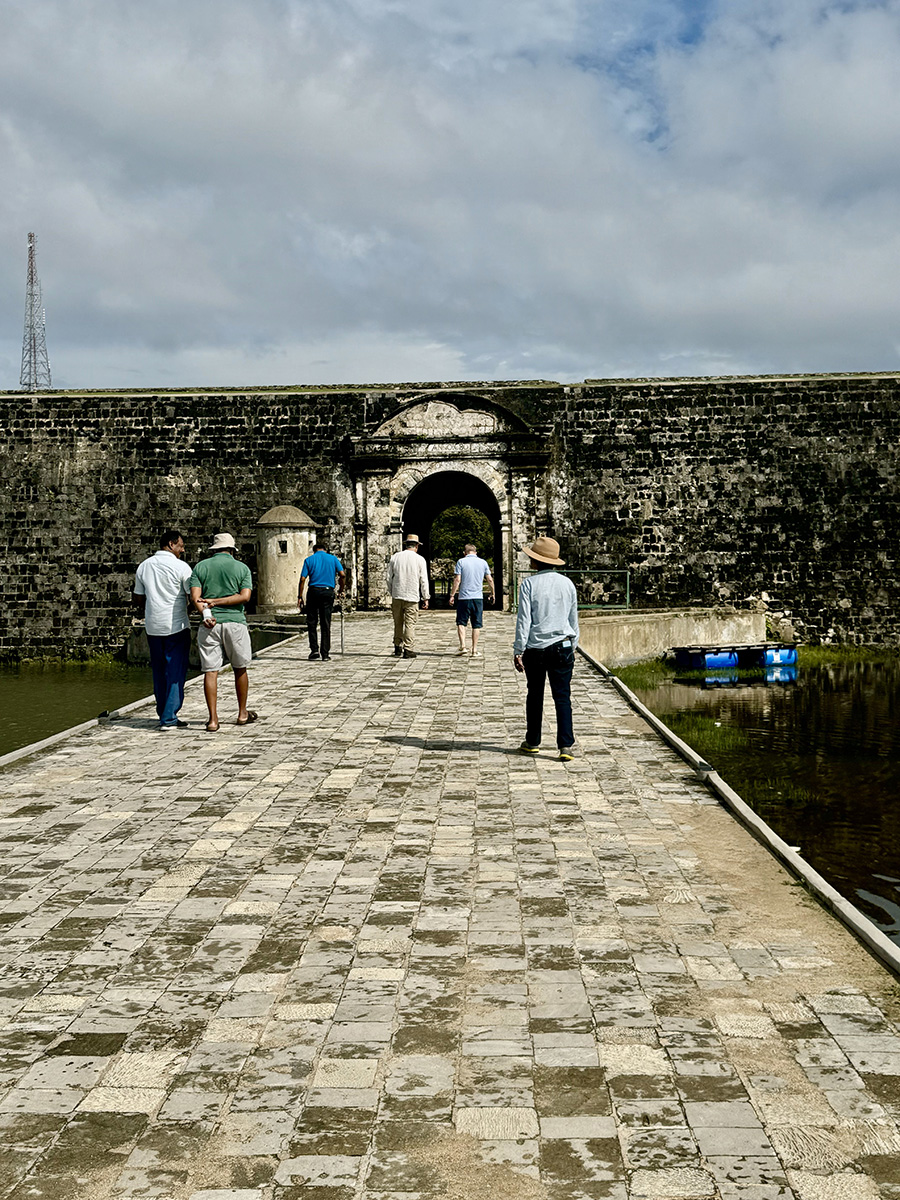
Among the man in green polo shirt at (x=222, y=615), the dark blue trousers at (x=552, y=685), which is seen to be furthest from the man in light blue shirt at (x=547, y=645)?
the man in green polo shirt at (x=222, y=615)

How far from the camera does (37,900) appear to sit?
480 cm

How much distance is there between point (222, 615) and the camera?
9.02 metres

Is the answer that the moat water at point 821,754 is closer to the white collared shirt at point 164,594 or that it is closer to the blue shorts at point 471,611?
the blue shorts at point 471,611

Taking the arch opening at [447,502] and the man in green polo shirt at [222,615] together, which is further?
the arch opening at [447,502]

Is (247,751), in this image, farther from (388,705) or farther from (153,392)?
(153,392)

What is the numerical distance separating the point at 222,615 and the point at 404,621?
4.87 meters

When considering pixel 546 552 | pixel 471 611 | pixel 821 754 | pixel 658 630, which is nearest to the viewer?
pixel 546 552

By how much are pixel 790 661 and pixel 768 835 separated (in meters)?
13.7

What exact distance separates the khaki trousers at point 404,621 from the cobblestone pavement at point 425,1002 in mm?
6750

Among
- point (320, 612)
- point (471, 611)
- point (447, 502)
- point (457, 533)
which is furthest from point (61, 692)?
point (457, 533)

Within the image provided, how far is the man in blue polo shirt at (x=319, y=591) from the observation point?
13406 millimetres

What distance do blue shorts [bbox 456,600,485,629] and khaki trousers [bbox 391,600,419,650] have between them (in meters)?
0.52

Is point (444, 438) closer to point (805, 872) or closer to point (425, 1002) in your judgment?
point (805, 872)

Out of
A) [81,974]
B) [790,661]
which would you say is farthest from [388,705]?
[790,661]
